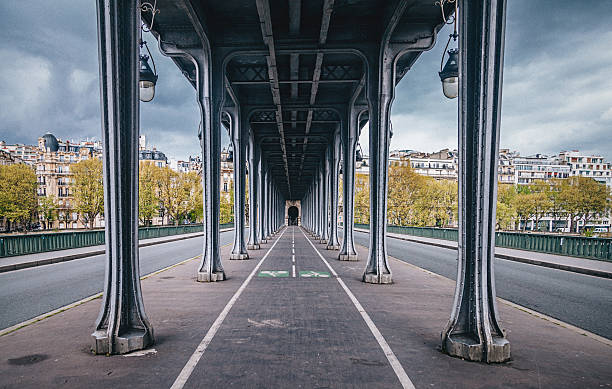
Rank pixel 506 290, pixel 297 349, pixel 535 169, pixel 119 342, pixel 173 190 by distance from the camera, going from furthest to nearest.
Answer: pixel 535 169
pixel 173 190
pixel 506 290
pixel 297 349
pixel 119 342

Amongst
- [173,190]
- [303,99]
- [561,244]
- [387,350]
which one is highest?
[303,99]

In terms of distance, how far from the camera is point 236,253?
2017cm

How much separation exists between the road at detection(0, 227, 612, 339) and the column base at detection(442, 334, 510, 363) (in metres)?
A: 3.17

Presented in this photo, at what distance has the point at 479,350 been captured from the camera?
550 centimetres

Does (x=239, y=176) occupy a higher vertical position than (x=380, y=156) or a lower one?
lower

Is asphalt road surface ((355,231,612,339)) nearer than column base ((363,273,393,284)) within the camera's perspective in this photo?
Yes

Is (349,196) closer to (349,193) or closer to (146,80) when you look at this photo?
(349,193)

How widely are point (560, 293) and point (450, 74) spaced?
25.4 feet

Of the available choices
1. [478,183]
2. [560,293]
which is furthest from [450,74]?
[560,293]

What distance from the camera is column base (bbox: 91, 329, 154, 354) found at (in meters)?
5.71

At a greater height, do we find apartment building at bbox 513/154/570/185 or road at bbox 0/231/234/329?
apartment building at bbox 513/154/570/185

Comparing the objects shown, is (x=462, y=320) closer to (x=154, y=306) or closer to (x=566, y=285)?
(x=154, y=306)

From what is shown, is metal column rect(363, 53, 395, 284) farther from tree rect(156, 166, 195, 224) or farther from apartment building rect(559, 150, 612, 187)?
apartment building rect(559, 150, 612, 187)

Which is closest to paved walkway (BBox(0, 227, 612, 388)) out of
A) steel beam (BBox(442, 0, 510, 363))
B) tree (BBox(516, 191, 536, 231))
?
steel beam (BBox(442, 0, 510, 363))
